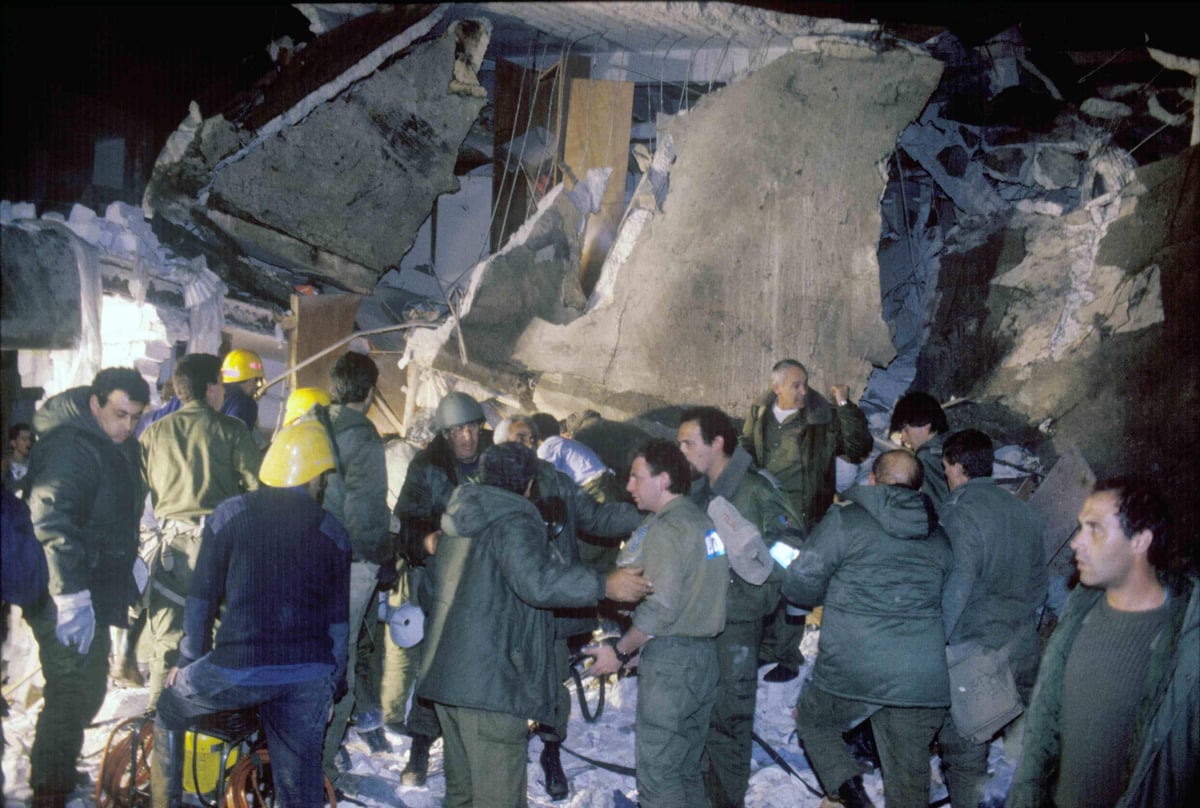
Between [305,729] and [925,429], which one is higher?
[925,429]

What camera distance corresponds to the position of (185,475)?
4.75m

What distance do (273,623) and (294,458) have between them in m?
0.70

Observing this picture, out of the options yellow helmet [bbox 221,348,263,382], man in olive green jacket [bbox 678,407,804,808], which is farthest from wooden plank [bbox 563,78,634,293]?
man in olive green jacket [bbox 678,407,804,808]

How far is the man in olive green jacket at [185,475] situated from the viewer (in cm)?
455

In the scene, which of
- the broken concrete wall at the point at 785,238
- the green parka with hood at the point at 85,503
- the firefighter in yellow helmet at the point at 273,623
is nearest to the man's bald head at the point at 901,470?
the firefighter in yellow helmet at the point at 273,623

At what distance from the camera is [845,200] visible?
7383 millimetres

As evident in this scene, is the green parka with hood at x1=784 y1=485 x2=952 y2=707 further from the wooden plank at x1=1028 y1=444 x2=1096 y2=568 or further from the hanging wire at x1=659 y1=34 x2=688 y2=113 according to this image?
the hanging wire at x1=659 y1=34 x2=688 y2=113

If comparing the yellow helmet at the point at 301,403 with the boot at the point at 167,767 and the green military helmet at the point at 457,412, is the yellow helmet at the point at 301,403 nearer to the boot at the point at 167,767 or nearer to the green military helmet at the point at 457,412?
the green military helmet at the point at 457,412

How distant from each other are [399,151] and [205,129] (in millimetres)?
1819

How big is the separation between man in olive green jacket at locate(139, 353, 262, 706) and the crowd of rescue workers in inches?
0.7

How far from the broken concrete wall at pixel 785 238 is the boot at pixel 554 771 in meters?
3.36

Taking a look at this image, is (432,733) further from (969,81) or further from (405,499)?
(969,81)

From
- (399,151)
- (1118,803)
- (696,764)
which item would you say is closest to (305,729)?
(696,764)

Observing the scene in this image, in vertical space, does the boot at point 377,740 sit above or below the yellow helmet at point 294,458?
below
